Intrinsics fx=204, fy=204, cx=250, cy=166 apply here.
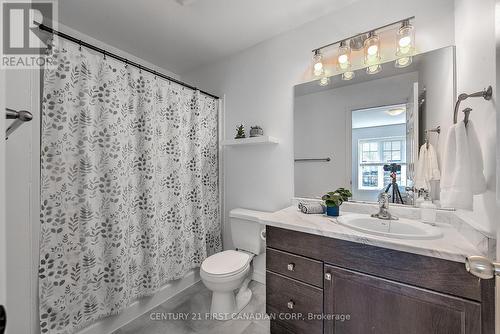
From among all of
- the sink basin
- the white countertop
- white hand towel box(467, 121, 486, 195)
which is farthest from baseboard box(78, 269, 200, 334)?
white hand towel box(467, 121, 486, 195)

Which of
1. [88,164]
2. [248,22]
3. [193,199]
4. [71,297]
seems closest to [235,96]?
[248,22]

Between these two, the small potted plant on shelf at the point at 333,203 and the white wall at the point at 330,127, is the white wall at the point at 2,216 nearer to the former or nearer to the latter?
the small potted plant on shelf at the point at 333,203

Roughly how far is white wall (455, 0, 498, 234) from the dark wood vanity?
0.28 meters

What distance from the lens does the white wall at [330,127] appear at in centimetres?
155

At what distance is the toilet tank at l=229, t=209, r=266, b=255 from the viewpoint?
1959 millimetres

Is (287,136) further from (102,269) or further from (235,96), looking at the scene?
(102,269)

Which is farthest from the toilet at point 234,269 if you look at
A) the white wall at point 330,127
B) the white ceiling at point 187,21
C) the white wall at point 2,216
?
the white ceiling at point 187,21

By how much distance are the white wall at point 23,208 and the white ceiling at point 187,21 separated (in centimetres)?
97

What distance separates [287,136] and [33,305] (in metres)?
2.10

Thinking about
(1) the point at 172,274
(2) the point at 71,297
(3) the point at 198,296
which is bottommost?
(3) the point at 198,296

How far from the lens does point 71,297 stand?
1287 millimetres

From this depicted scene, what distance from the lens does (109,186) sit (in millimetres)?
1465

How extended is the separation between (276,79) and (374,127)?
40.0 inches

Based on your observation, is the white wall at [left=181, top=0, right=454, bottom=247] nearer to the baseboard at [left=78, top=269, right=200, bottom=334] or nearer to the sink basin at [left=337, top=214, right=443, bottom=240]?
the sink basin at [left=337, top=214, right=443, bottom=240]
